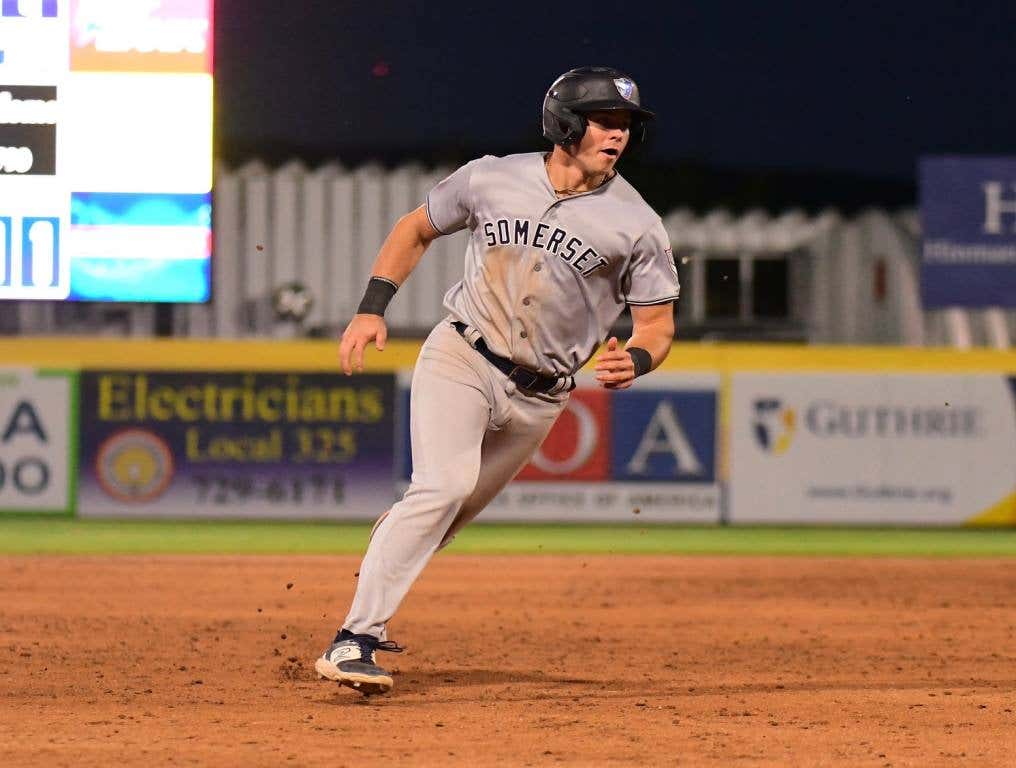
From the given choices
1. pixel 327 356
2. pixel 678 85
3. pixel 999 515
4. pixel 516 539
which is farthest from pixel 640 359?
pixel 678 85

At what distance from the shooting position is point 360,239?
16.2 meters

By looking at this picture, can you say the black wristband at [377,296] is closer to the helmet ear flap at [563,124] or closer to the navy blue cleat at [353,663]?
the helmet ear flap at [563,124]

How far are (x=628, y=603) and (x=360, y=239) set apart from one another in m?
7.98

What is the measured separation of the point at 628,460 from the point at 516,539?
131 cm

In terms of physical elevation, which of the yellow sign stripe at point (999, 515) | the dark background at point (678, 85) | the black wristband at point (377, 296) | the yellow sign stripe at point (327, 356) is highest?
the dark background at point (678, 85)

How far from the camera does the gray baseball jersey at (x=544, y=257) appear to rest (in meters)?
5.38

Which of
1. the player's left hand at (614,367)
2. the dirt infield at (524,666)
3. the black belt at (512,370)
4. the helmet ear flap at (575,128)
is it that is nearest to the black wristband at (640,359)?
the player's left hand at (614,367)

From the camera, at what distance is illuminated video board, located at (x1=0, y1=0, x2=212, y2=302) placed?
10789 millimetres

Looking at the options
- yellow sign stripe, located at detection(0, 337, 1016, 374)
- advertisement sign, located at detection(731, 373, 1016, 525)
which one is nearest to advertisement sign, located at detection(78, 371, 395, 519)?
yellow sign stripe, located at detection(0, 337, 1016, 374)

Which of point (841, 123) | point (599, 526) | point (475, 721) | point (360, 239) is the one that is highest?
point (841, 123)

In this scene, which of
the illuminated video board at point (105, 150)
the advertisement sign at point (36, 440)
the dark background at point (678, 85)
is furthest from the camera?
the dark background at point (678, 85)

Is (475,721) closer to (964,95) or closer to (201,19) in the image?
(201,19)

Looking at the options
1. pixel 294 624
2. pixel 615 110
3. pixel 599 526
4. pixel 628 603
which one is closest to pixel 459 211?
pixel 615 110

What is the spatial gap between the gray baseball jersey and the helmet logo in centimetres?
31
